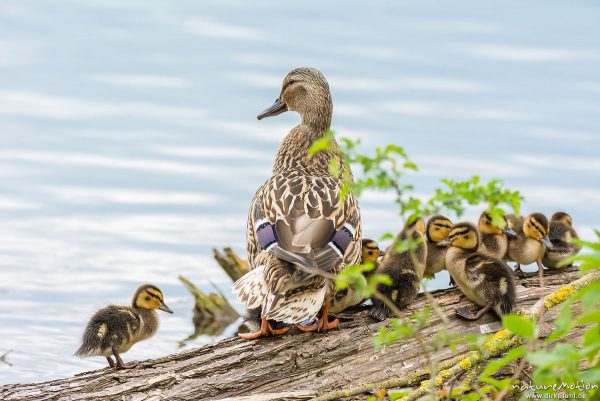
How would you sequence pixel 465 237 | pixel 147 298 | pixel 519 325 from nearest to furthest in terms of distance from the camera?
pixel 519 325 → pixel 465 237 → pixel 147 298

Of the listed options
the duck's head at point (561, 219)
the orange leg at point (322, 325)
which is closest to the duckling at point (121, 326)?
the orange leg at point (322, 325)

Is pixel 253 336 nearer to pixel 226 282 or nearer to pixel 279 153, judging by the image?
pixel 279 153

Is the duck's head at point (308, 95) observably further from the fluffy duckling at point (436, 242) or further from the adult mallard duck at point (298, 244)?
the fluffy duckling at point (436, 242)

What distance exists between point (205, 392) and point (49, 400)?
2.00ft

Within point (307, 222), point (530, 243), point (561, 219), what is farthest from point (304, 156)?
point (561, 219)

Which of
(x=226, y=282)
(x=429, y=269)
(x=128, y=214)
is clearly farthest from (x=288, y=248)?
(x=128, y=214)

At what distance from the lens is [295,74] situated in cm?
677

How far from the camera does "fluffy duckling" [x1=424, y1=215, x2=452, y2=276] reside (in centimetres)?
659

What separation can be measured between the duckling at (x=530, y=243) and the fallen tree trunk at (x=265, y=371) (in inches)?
43.0

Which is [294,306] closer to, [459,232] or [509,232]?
[459,232]

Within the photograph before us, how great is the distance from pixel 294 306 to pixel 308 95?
1673 mm

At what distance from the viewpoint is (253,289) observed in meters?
5.44

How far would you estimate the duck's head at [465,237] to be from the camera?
6109 millimetres

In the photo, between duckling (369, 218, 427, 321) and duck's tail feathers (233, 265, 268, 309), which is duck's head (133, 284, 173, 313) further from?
duckling (369, 218, 427, 321)
